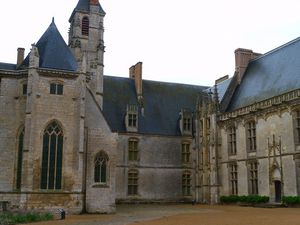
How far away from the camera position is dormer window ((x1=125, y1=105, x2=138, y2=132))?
3753cm

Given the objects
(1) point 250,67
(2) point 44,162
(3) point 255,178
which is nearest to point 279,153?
(3) point 255,178

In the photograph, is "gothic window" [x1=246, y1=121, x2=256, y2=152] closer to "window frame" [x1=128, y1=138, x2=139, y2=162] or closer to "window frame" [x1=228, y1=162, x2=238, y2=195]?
"window frame" [x1=228, y1=162, x2=238, y2=195]

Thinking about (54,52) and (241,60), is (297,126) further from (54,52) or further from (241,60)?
(54,52)

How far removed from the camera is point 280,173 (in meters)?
28.4

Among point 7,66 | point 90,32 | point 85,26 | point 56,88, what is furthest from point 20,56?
point 85,26

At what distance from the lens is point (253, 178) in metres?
31.6

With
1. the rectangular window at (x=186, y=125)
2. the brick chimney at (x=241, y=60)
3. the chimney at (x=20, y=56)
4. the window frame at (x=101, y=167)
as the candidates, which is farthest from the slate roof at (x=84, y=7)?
the window frame at (x=101, y=167)

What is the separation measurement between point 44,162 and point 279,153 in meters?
15.6

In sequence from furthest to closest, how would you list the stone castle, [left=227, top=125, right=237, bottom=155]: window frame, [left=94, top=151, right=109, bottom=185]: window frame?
[left=227, top=125, right=237, bottom=155]: window frame, [left=94, top=151, right=109, bottom=185]: window frame, the stone castle

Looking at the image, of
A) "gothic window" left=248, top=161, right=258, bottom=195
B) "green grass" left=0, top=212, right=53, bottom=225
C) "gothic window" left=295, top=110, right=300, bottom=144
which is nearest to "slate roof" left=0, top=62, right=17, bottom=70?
"green grass" left=0, top=212, right=53, bottom=225

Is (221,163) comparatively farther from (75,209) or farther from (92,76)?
(75,209)

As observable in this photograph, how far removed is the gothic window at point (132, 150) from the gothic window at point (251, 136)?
1029 centimetres

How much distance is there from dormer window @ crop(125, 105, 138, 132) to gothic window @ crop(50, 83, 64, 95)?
13.0 m

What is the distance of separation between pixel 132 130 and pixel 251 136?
35.4 ft
